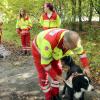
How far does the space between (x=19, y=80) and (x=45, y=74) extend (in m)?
2.76

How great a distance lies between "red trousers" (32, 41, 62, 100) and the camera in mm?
6053

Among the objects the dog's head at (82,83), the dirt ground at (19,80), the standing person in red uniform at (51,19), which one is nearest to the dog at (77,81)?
the dog's head at (82,83)

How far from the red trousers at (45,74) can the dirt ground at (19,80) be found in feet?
2.82

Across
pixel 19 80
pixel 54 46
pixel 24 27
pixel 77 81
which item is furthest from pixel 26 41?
pixel 54 46

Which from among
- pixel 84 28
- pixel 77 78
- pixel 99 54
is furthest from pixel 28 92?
pixel 84 28

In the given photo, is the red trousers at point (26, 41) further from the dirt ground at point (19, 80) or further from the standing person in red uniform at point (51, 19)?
the standing person in red uniform at point (51, 19)

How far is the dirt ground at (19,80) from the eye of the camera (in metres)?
7.58

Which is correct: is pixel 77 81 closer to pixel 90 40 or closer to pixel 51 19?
pixel 51 19

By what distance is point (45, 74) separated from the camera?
6.34m

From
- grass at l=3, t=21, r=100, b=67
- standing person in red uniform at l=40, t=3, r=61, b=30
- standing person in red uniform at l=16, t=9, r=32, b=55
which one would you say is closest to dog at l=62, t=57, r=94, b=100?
grass at l=3, t=21, r=100, b=67

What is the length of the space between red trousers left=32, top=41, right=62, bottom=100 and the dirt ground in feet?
2.82

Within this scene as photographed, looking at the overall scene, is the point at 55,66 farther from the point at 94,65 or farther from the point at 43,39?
the point at 94,65

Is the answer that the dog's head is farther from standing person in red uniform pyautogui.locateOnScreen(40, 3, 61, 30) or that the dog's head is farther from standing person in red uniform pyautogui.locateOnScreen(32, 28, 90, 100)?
standing person in red uniform pyautogui.locateOnScreen(40, 3, 61, 30)

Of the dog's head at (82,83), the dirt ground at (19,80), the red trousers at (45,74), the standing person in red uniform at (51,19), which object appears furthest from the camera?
the standing person in red uniform at (51,19)
